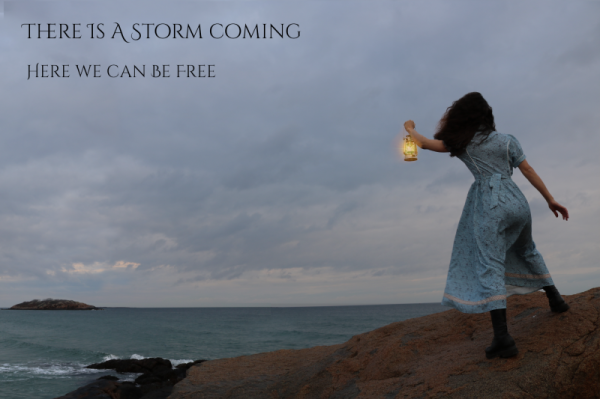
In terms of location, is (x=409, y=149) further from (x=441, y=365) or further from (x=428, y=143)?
(x=441, y=365)

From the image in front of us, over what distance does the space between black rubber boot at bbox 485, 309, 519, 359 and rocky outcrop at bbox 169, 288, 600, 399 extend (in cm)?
9

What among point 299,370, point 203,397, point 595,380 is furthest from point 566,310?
point 203,397

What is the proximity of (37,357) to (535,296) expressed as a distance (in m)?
25.0

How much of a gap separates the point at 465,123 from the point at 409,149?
2.07 feet

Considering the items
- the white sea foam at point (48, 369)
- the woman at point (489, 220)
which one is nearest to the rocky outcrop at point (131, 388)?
the white sea foam at point (48, 369)

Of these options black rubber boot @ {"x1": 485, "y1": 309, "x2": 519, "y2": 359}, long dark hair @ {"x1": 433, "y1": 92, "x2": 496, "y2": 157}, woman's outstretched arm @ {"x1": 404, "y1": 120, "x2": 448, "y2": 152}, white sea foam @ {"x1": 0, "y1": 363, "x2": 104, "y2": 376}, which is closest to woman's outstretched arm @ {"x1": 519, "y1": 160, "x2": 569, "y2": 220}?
long dark hair @ {"x1": 433, "y1": 92, "x2": 496, "y2": 157}

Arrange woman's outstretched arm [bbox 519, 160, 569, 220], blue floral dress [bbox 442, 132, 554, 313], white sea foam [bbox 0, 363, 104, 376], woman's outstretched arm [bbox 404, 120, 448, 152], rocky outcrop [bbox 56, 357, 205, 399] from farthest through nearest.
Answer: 1. white sea foam [bbox 0, 363, 104, 376]
2. rocky outcrop [bbox 56, 357, 205, 399]
3. woman's outstretched arm [bbox 404, 120, 448, 152]
4. woman's outstretched arm [bbox 519, 160, 569, 220]
5. blue floral dress [bbox 442, 132, 554, 313]

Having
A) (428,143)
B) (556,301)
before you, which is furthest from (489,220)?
(556,301)

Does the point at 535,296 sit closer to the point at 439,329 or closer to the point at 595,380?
the point at 439,329

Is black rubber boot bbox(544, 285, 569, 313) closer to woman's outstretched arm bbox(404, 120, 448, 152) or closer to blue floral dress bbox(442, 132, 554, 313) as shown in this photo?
blue floral dress bbox(442, 132, 554, 313)

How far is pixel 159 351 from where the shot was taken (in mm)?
25672

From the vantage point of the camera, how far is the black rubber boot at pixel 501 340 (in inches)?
141

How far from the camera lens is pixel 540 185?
3.85 m

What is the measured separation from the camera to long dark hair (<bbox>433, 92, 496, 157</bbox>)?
3947 millimetres
